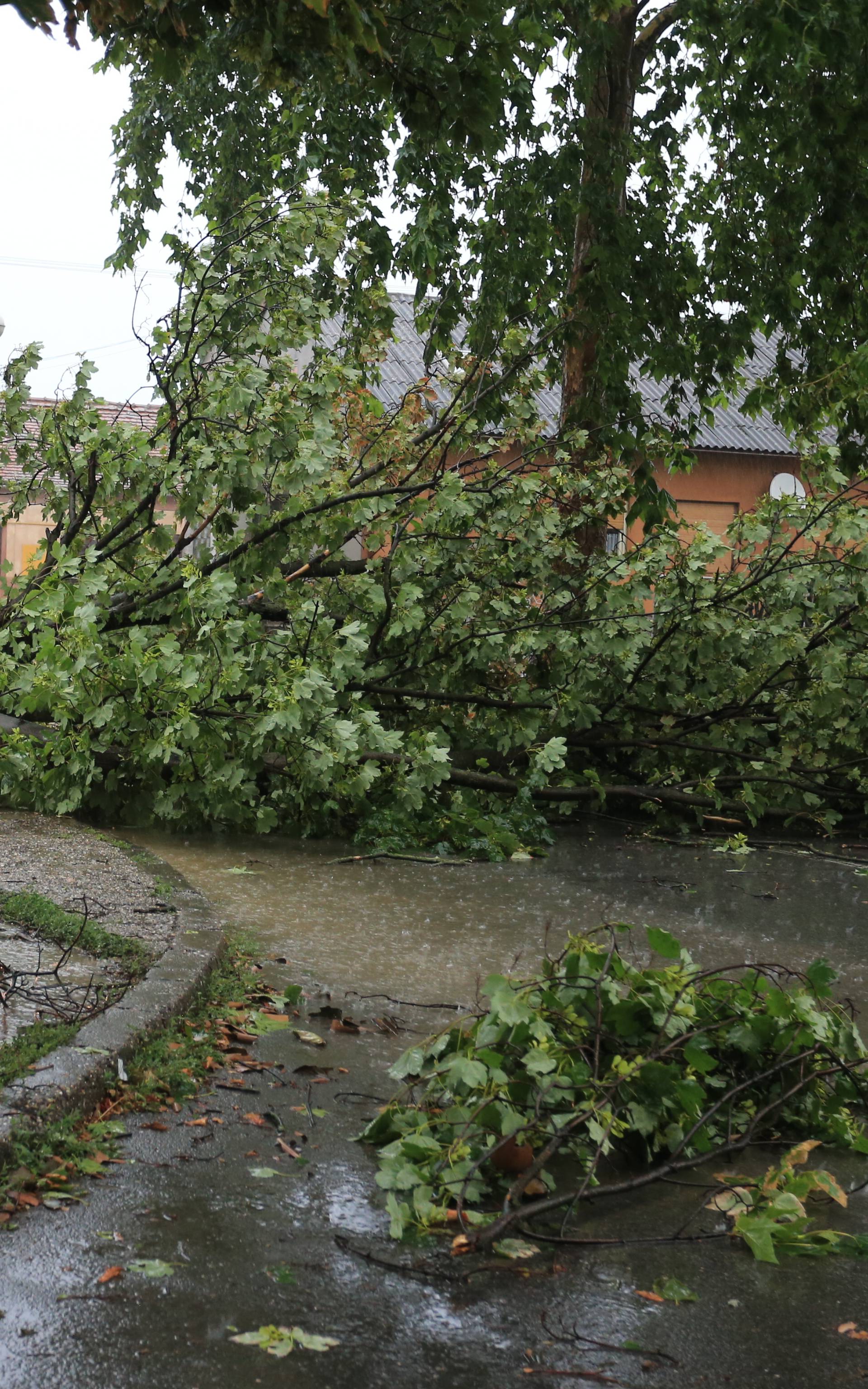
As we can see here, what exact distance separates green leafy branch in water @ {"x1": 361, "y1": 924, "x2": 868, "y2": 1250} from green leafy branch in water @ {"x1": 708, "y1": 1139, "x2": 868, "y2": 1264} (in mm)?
125

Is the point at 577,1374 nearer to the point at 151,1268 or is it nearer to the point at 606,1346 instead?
the point at 606,1346

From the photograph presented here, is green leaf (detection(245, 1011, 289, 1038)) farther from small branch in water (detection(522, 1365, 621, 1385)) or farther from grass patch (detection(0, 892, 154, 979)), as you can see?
small branch in water (detection(522, 1365, 621, 1385))

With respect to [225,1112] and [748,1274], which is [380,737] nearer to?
[225,1112]

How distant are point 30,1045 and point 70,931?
1219 mm

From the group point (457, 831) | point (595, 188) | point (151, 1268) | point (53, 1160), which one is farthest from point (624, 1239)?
point (595, 188)

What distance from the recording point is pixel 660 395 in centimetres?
2517

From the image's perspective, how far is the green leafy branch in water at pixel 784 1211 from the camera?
248 centimetres

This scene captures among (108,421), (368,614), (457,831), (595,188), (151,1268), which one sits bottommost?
(151,1268)

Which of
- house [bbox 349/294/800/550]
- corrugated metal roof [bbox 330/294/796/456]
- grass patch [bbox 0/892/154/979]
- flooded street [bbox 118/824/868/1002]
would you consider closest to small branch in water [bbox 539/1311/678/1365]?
flooded street [bbox 118/824/868/1002]

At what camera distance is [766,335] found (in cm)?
1090

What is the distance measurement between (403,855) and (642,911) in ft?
5.11

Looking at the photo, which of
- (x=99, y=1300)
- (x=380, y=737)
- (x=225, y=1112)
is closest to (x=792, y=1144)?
(x=225, y=1112)

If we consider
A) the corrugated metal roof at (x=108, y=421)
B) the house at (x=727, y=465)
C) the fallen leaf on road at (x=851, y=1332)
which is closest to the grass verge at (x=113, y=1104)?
the fallen leaf on road at (x=851, y=1332)

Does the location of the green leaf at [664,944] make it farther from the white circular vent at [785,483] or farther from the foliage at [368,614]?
the white circular vent at [785,483]
